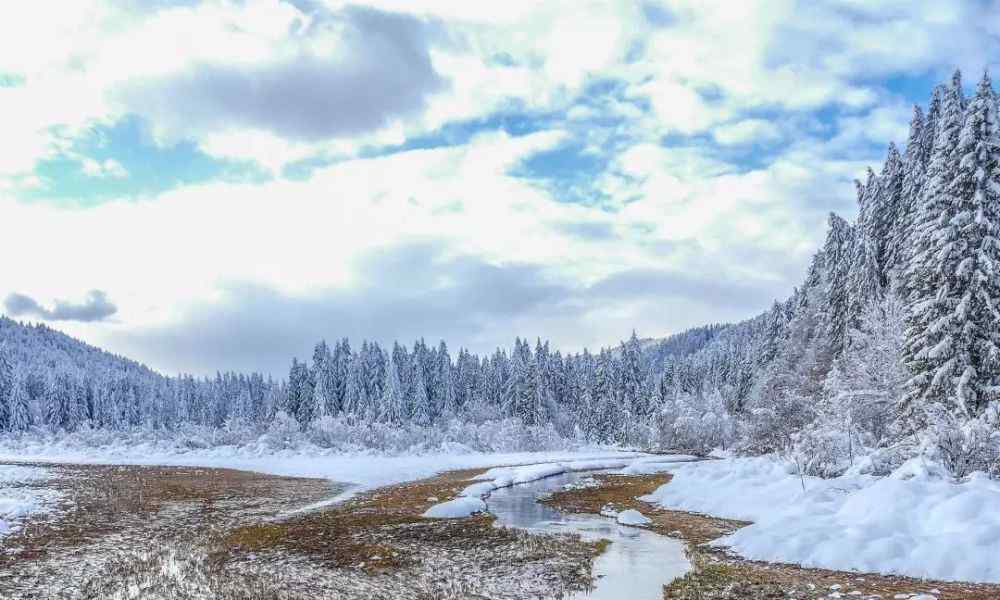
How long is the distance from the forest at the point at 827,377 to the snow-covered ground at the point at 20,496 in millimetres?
19285

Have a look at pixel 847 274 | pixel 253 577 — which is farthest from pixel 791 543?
pixel 847 274

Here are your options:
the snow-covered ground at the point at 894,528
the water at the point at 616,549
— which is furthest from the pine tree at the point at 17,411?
the snow-covered ground at the point at 894,528

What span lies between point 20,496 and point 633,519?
90.8 feet

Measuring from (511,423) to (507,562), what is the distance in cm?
5976

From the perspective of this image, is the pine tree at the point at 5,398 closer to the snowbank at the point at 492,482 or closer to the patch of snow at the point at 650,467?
the snowbank at the point at 492,482

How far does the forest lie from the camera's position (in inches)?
976

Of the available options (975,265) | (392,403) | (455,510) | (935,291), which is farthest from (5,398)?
(975,265)

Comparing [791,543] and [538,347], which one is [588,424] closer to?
[538,347]

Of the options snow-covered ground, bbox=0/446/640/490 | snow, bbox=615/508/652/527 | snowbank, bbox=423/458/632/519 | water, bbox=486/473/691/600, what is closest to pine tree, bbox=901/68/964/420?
snow, bbox=615/508/652/527

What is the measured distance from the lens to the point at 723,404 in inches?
2778

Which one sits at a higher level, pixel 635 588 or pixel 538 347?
pixel 538 347

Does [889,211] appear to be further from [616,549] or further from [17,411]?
[17,411]

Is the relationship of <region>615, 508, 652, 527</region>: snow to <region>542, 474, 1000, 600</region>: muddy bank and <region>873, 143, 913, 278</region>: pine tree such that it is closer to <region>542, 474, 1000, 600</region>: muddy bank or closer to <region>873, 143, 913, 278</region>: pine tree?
Result: <region>542, 474, 1000, 600</region>: muddy bank

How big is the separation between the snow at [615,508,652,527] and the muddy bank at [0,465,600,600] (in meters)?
3.37
